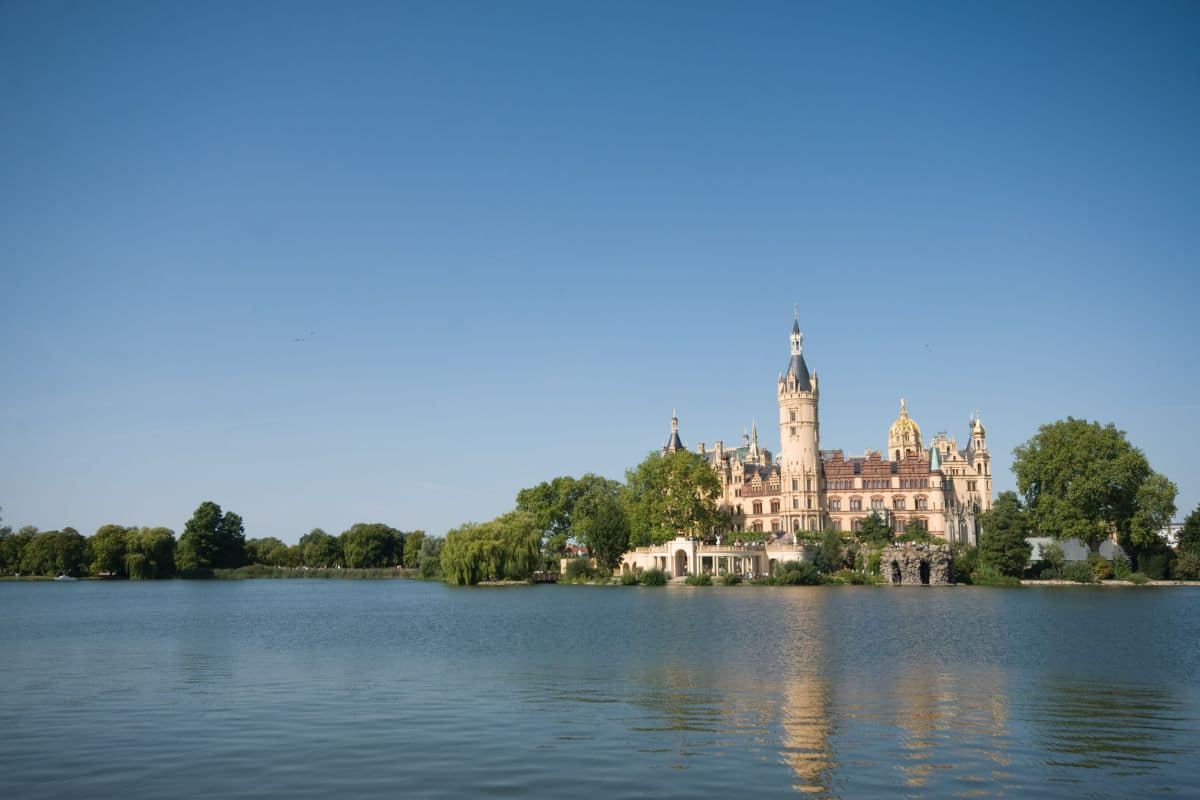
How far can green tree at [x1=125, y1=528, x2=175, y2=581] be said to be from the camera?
11406cm

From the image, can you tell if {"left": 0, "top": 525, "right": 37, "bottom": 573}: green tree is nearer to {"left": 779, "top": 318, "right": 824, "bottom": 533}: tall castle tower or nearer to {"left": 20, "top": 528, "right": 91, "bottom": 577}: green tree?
{"left": 20, "top": 528, "right": 91, "bottom": 577}: green tree

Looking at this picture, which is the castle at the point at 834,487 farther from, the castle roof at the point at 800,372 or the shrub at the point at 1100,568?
the shrub at the point at 1100,568

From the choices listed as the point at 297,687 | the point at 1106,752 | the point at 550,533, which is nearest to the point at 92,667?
the point at 297,687

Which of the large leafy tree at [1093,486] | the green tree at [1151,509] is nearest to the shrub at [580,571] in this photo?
the large leafy tree at [1093,486]

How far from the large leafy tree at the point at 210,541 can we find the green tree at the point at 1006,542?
87.9m

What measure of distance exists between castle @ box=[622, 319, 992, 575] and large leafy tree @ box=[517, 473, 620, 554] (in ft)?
31.2

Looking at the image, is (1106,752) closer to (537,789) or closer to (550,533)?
(537,789)

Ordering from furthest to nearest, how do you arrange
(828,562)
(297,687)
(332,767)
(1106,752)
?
(828,562) → (297,687) → (1106,752) → (332,767)

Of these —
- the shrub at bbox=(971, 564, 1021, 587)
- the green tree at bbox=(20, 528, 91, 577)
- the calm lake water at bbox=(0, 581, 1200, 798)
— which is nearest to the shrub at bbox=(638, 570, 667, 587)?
the shrub at bbox=(971, 564, 1021, 587)

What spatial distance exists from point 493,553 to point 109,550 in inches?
2227

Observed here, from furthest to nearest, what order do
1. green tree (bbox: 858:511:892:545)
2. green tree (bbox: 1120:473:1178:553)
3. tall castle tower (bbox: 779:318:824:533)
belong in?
tall castle tower (bbox: 779:318:824:533) → green tree (bbox: 858:511:892:545) → green tree (bbox: 1120:473:1178:553)

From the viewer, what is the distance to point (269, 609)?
57.3 meters

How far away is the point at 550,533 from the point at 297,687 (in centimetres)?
8383

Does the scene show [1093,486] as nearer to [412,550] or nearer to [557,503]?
[557,503]
